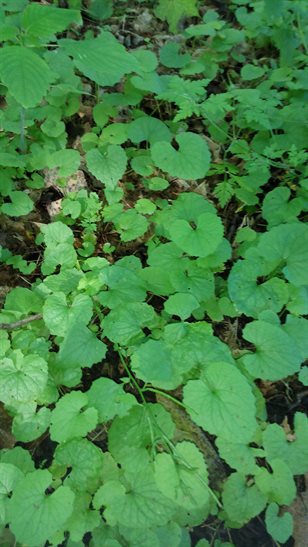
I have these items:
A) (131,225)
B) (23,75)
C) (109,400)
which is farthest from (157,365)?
(23,75)

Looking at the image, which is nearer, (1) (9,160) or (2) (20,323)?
(2) (20,323)

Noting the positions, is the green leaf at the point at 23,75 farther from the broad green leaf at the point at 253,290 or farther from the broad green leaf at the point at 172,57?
the broad green leaf at the point at 172,57

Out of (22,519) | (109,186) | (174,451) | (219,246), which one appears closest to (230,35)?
(109,186)

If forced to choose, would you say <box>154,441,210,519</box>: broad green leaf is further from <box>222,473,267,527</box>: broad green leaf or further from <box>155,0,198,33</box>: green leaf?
<box>155,0,198,33</box>: green leaf

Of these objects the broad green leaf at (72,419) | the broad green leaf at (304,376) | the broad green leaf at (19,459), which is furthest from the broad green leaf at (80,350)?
the broad green leaf at (304,376)

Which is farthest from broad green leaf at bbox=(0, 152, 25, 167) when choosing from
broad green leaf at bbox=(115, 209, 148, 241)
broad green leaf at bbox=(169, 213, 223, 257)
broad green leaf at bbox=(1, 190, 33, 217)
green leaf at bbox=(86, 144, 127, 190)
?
broad green leaf at bbox=(169, 213, 223, 257)

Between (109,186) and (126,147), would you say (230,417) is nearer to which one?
(109,186)

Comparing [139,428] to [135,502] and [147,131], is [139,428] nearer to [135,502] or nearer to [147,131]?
[135,502]
